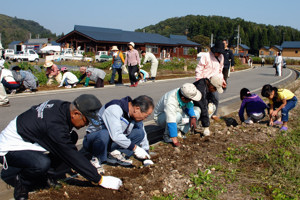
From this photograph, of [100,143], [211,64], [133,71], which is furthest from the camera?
[133,71]

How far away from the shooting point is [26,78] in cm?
1065

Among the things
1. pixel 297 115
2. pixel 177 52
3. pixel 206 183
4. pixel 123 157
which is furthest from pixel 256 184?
pixel 177 52

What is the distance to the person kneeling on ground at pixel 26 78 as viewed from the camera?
33.0ft

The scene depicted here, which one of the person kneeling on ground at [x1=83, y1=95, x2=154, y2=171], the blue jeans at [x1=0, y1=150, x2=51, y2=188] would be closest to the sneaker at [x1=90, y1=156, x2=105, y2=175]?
the person kneeling on ground at [x1=83, y1=95, x2=154, y2=171]

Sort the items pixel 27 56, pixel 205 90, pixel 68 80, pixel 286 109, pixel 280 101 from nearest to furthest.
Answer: pixel 205 90 < pixel 286 109 < pixel 280 101 < pixel 68 80 < pixel 27 56

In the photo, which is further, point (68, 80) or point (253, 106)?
point (68, 80)

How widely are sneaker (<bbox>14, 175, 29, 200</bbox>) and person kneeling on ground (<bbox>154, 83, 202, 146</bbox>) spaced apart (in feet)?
7.55

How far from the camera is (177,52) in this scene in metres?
61.9

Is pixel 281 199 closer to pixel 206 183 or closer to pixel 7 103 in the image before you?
pixel 206 183

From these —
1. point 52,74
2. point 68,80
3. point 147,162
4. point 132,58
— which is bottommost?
point 147,162

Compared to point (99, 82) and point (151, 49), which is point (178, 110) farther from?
point (151, 49)

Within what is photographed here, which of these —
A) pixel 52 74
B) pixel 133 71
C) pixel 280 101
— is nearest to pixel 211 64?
pixel 280 101

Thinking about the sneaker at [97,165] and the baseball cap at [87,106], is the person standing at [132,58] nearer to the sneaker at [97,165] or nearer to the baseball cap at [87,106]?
the sneaker at [97,165]

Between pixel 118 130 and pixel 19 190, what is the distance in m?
1.26
